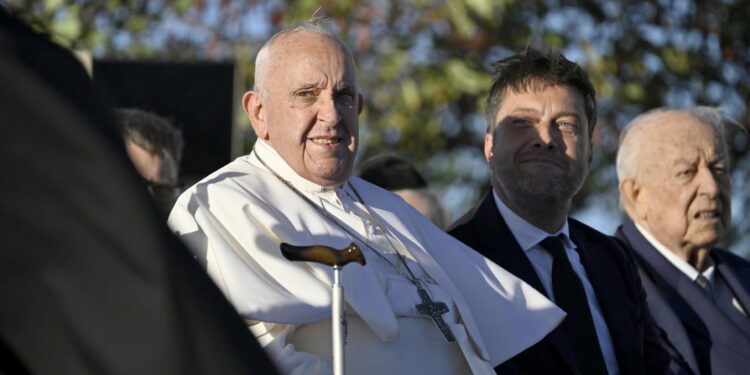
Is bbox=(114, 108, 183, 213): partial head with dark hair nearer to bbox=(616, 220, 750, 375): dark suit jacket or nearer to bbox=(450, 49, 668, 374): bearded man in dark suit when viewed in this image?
bbox=(450, 49, 668, 374): bearded man in dark suit

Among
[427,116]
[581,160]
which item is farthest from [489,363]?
[427,116]

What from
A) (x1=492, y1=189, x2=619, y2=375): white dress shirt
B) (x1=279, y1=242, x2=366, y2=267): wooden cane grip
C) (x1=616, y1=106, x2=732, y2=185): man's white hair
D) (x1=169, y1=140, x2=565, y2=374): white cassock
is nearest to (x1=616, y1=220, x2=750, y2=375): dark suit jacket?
(x1=616, y1=106, x2=732, y2=185): man's white hair

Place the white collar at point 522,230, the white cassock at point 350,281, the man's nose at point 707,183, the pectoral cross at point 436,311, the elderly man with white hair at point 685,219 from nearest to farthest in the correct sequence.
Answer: the white cassock at point 350,281
the pectoral cross at point 436,311
the white collar at point 522,230
the elderly man with white hair at point 685,219
the man's nose at point 707,183

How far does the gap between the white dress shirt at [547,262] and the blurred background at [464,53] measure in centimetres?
437

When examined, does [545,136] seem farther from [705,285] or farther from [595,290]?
[705,285]

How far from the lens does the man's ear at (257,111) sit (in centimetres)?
404

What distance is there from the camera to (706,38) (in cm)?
1155

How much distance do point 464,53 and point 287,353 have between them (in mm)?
7710

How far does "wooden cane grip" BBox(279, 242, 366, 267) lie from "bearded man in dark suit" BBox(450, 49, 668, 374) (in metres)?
1.67

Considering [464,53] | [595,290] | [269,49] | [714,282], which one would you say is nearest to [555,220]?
[595,290]

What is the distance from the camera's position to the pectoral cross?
3.74m

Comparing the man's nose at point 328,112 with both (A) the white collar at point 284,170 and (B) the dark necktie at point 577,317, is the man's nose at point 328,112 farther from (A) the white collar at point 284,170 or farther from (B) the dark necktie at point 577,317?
(B) the dark necktie at point 577,317

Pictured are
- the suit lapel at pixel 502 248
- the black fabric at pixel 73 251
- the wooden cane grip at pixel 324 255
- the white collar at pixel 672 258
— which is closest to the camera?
the black fabric at pixel 73 251

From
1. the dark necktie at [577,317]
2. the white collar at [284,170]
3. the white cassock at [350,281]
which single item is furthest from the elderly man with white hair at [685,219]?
the white collar at [284,170]
